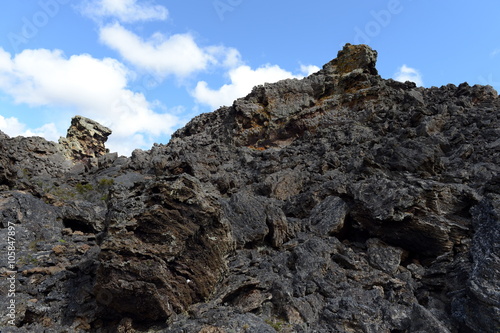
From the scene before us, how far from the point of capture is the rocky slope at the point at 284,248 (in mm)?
11211

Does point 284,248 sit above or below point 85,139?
below

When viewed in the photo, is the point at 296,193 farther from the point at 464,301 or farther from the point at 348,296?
the point at 464,301

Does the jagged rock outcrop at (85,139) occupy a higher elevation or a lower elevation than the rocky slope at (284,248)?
higher

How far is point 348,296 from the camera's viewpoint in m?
13.0

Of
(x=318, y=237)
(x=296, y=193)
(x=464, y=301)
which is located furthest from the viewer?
(x=296, y=193)

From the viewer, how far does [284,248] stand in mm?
16578

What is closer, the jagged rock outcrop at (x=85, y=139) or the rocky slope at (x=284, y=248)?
the rocky slope at (x=284, y=248)

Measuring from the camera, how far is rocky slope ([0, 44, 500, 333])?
1121 cm

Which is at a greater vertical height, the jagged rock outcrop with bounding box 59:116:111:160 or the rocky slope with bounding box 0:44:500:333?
the jagged rock outcrop with bounding box 59:116:111:160

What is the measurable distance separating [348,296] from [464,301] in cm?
424

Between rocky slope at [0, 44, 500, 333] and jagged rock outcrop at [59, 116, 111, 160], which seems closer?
rocky slope at [0, 44, 500, 333]

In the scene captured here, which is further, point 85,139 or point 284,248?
point 85,139

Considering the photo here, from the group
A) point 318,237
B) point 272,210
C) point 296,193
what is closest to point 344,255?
point 318,237

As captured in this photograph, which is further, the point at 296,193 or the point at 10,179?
the point at 296,193
